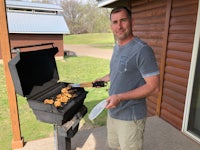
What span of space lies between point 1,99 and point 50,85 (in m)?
4.40

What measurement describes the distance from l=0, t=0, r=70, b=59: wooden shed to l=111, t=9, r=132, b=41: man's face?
34.8 ft

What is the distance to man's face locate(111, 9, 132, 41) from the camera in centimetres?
139

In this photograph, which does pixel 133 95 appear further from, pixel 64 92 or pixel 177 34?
pixel 177 34

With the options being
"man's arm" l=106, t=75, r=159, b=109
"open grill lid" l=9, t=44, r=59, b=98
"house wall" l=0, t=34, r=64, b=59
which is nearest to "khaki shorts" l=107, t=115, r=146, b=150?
"man's arm" l=106, t=75, r=159, b=109

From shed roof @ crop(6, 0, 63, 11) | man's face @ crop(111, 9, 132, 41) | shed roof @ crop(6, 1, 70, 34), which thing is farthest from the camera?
shed roof @ crop(6, 0, 63, 11)

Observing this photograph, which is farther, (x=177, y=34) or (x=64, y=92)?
(x=177, y=34)

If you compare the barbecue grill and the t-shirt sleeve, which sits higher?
the t-shirt sleeve

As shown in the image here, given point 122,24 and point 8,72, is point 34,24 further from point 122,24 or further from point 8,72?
point 122,24

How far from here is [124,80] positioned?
A: 1424mm

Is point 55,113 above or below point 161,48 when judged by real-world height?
below

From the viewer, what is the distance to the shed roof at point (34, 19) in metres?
11.2

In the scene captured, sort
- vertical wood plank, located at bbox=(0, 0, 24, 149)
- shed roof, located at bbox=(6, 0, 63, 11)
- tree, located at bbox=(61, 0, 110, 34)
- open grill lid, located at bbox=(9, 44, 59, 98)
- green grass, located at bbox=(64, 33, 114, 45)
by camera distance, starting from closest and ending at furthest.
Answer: open grill lid, located at bbox=(9, 44, 59, 98), vertical wood plank, located at bbox=(0, 0, 24, 149), shed roof, located at bbox=(6, 0, 63, 11), tree, located at bbox=(61, 0, 110, 34), green grass, located at bbox=(64, 33, 114, 45)

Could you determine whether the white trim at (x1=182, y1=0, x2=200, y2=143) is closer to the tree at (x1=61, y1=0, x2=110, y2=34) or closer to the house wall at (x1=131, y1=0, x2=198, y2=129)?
the house wall at (x1=131, y1=0, x2=198, y2=129)

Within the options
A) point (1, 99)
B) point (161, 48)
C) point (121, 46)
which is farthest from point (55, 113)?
point (1, 99)
